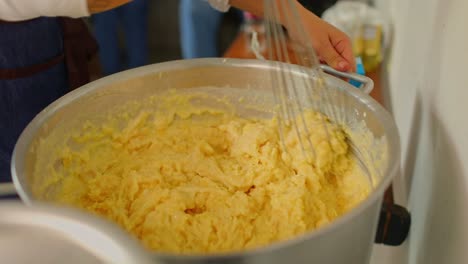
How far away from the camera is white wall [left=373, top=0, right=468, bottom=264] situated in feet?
1.83

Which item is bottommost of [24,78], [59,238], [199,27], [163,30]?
[163,30]

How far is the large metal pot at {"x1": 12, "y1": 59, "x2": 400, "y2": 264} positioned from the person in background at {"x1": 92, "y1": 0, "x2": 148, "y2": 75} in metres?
1.49

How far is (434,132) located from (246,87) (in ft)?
0.93

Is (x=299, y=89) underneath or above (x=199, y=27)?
above

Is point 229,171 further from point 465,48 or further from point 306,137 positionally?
point 465,48

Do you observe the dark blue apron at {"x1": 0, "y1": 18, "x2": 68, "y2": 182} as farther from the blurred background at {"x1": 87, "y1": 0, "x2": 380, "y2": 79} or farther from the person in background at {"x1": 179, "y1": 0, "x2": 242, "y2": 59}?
the person in background at {"x1": 179, "y1": 0, "x2": 242, "y2": 59}

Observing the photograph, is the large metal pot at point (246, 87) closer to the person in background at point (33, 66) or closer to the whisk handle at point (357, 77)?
the whisk handle at point (357, 77)

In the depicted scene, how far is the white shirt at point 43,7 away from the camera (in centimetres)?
64

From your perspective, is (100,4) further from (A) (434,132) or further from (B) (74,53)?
(A) (434,132)

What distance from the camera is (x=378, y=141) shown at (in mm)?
606

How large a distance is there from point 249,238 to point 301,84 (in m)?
0.24

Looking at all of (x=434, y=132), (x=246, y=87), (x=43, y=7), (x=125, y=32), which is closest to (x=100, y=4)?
(x=43, y=7)

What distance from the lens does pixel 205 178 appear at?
720 mm

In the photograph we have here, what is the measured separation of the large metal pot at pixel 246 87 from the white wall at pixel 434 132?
0.09 m
